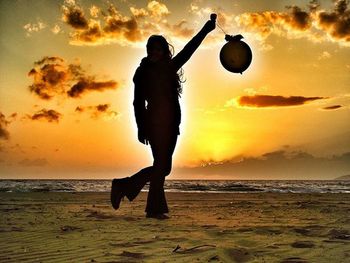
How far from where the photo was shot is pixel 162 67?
6.43 m

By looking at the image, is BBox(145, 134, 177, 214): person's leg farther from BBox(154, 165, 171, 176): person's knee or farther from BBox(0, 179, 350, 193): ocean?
BBox(0, 179, 350, 193): ocean

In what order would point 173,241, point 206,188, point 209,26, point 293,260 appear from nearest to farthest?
point 293,260 < point 173,241 < point 209,26 < point 206,188

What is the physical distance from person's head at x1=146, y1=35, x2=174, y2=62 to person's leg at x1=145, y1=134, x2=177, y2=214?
50.4 inches

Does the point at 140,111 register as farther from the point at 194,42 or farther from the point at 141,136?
the point at 194,42

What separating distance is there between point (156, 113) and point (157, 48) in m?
1.05

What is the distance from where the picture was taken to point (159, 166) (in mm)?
6488

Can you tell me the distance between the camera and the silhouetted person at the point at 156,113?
640cm

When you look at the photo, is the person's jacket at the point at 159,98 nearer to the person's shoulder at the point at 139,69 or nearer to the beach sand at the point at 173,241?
the person's shoulder at the point at 139,69

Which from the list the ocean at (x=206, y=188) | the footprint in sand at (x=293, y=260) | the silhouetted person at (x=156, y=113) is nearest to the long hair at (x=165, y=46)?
the silhouetted person at (x=156, y=113)

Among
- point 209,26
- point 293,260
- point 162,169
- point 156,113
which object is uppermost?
point 209,26

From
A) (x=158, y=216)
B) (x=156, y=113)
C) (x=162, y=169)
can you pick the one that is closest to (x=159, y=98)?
(x=156, y=113)

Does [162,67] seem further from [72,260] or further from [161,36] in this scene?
[72,260]

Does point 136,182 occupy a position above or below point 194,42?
below

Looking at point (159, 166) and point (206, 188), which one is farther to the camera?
point (206, 188)
